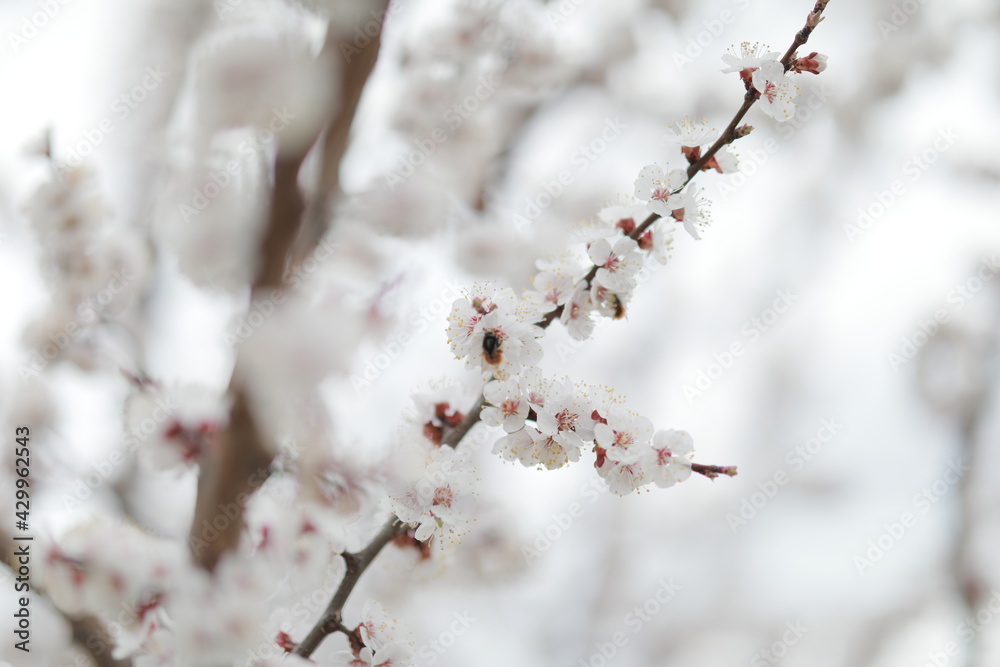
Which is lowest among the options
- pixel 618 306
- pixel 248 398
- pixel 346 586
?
pixel 346 586

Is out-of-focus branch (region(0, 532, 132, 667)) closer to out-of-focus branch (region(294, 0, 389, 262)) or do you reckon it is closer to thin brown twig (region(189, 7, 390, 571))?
thin brown twig (region(189, 7, 390, 571))

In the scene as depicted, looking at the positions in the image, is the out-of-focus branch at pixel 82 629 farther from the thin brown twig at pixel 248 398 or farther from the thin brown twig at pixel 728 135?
the thin brown twig at pixel 728 135

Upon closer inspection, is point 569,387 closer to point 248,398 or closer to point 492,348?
point 492,348

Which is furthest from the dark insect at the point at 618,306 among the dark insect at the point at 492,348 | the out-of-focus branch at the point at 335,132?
the out-of-focus branch at the point at 335,132

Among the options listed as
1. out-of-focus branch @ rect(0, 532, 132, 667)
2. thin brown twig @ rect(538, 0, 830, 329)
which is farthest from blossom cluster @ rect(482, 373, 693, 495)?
out-of-focus branch @ rect(0, 532, 132, 667)

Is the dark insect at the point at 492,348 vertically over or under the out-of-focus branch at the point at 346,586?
over

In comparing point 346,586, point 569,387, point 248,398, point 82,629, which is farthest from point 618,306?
point 82,629

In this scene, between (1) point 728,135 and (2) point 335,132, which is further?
(2) point 335,132

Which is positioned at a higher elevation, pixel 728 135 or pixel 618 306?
→ pixel 728 135
